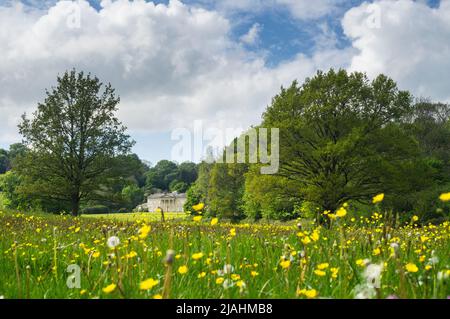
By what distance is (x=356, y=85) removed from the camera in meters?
20.7

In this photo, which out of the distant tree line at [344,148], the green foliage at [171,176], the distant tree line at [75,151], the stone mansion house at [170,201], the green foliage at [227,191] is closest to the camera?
the distant tree line at [344,148]

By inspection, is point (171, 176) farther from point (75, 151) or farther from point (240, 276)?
point (240, 276)

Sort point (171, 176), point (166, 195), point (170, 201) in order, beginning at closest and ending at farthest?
1. point (170, 201)
2. point (166, 195)
3. point (171, 176)

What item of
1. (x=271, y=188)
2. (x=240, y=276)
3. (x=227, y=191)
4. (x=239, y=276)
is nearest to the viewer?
(x=239, y=276)

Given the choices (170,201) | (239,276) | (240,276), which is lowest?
(170,201)

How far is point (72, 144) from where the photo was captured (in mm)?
26359

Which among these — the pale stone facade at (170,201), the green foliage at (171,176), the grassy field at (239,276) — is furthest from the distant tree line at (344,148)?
the green foliage at (171,176)

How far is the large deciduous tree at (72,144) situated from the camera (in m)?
25.9

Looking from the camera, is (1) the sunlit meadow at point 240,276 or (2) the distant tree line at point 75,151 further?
(2) the distant tree line at point 75,151

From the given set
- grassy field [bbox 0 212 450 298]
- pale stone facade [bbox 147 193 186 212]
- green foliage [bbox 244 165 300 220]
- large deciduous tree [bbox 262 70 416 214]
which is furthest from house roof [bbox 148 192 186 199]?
grassy field [bbox 0 212 450 298]

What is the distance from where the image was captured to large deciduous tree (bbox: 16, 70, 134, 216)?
84.9 ft

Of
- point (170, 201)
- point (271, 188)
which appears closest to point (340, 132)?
point (271, 188)

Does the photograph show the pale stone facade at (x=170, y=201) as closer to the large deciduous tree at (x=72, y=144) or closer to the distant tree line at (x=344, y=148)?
the large deciduous tree at (x=72, y=144)
